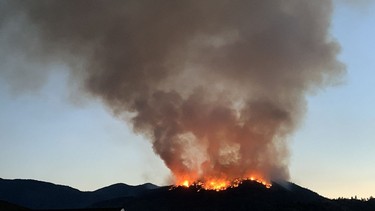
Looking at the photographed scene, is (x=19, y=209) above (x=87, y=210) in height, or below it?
above

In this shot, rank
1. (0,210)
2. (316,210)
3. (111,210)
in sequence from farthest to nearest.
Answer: (316,210)
(0,210)
(111,210)

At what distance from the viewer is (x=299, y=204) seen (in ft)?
605

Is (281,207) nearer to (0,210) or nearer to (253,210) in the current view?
(253,210)

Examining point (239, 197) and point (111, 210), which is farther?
point (239, 197)

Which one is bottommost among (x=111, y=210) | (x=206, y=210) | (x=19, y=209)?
(x=111, y=210)

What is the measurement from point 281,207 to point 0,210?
111 meters

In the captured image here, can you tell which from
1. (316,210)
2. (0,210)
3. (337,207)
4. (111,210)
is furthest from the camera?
(337,207)

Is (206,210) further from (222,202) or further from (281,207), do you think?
(281,207)

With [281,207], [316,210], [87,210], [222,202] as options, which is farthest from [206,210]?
[87,210]

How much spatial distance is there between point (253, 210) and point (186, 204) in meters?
28.1

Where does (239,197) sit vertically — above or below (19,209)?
above

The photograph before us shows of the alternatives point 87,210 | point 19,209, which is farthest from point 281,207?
point 87,210

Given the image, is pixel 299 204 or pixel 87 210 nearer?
pixel 87 210

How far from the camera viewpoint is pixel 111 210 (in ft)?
222
